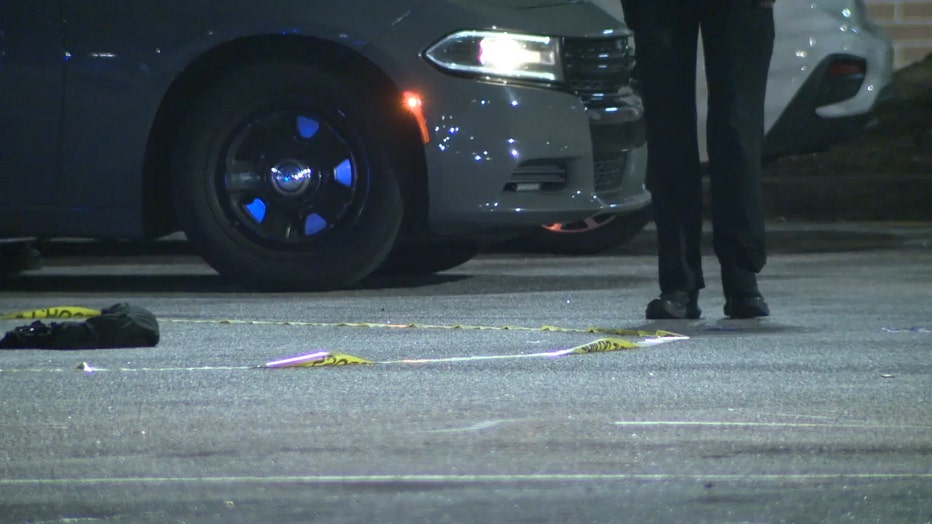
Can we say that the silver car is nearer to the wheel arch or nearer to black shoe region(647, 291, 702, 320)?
the wheel arch

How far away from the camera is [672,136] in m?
7.08

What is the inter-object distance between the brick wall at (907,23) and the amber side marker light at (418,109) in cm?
661

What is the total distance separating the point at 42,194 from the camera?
8156mm

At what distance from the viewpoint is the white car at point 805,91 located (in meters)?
10.0

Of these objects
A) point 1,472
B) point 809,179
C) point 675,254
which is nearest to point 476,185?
point 675,254

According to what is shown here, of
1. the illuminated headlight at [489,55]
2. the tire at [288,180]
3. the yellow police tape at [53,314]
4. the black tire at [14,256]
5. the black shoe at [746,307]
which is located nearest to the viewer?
the black shoe at [746,307]

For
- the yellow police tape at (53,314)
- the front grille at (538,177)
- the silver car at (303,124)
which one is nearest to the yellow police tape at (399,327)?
the yellow police tape at (53,314)

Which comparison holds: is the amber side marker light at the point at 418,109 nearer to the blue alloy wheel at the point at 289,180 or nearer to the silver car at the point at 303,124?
the silver car at the point at 303,124

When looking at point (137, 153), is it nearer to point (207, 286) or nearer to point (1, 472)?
point (207, 286)

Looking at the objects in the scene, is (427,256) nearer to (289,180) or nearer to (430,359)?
(289,180)

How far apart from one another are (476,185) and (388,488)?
383 cm

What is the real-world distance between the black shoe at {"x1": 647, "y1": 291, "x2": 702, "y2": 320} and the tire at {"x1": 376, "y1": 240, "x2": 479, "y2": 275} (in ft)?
6.97

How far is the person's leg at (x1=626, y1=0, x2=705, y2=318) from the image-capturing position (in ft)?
22.7

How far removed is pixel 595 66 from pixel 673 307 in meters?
1.41
